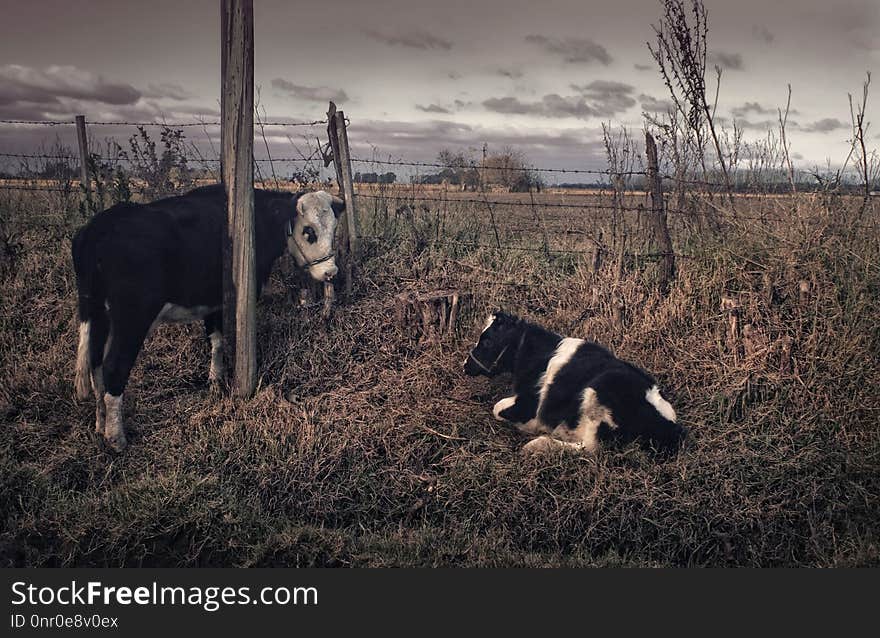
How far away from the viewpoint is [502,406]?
556 cm

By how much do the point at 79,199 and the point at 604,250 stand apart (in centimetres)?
774

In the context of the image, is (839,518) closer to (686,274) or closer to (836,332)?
(836,332)

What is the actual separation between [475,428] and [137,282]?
9.90 feet

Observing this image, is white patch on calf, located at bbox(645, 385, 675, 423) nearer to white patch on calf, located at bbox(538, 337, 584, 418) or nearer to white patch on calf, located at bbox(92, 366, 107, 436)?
white patch on calf, located at bbox(538, 337, 584, 418)

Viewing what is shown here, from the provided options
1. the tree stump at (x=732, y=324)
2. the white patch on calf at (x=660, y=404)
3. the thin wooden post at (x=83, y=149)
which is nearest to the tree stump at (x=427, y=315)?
the white patch on calf at (x=660, y=404)

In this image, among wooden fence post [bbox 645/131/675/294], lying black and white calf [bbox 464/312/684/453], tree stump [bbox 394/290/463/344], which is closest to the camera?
lying black and white calf [bbox 464/312/684/453]

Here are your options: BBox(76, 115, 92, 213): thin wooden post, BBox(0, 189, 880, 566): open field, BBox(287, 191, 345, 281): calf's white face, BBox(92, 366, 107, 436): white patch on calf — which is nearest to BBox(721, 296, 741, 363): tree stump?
BBox(0, 189, 880, 566): open field

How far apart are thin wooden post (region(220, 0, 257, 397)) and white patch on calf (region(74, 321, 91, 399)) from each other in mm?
1109

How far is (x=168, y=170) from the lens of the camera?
958cm

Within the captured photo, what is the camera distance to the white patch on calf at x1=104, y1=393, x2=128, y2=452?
17.4 ft

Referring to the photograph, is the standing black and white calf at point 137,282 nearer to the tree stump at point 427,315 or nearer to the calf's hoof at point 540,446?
the tree stump at point 427,315

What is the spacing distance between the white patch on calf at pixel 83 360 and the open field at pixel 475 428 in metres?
0.32

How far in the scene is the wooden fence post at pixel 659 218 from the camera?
23.8 ft

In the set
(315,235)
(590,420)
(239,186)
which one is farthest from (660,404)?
(239,186)
